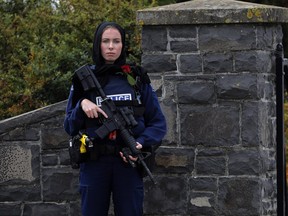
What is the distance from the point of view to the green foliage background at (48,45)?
29.2 feet

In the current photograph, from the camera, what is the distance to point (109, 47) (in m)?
6.02

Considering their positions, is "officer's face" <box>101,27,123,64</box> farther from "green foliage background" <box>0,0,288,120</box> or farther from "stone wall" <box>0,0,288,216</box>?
"green foliage background" <box>0,0,288,120</box>

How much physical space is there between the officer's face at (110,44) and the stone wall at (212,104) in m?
0.94

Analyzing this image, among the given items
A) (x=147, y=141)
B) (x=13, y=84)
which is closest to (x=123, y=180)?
(x=147, y=141)

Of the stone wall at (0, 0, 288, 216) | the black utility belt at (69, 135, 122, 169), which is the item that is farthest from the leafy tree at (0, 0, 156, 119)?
the black utility belt at (69, 135, 122, 169)

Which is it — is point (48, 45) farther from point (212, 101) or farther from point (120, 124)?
point (120, 124)

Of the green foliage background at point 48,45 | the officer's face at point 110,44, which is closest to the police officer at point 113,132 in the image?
the officer's face at point 110,44

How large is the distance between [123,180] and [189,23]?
58.6 inches

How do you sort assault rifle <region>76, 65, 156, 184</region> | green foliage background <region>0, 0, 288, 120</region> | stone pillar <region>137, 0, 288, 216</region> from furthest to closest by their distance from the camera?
green foliage background <region>0, 0, 288, 120</region>
stone pillar <region>137, 0, 288, 216</region>
assault rifle <region>76, 65, 156, 184</region>

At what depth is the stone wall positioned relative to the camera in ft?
22.4

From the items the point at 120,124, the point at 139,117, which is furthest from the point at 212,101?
the point at 120,124

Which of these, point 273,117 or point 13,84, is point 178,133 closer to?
point 273,117

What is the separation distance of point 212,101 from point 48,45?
114 inches

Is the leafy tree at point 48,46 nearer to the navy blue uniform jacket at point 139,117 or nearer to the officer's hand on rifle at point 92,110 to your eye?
the navy blue uniform jacket at point 139,117
